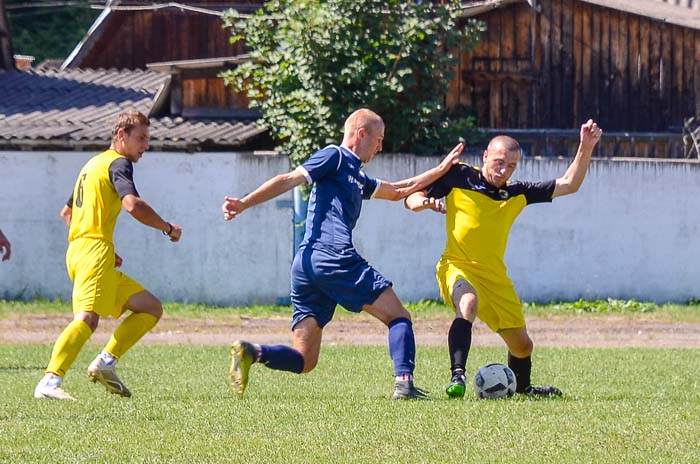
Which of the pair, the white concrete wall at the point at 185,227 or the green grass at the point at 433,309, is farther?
the white concrete wall at the point at 185,227

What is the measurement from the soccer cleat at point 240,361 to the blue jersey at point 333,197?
753mm

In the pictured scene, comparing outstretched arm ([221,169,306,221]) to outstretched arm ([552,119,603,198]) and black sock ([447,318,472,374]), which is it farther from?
outstretched arm ([552,119,603,198])

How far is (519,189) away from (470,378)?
2474 millimetres

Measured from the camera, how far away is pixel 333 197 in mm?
8078

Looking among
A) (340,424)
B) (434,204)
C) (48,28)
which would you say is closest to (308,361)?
(340,424)

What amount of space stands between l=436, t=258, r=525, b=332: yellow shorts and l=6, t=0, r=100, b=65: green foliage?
30.7 metres

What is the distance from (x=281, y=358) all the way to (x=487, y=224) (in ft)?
5.75

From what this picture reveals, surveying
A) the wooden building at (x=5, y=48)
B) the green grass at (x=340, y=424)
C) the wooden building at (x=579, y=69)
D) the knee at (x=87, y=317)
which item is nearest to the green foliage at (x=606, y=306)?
the wooden building at (x=579, y=69)

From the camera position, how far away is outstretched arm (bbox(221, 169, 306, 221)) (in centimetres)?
759

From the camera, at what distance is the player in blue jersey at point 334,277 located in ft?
26.0

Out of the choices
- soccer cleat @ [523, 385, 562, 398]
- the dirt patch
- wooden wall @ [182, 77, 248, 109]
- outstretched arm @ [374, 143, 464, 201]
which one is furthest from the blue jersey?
wooden wall @ [182, 77, 248, 109]

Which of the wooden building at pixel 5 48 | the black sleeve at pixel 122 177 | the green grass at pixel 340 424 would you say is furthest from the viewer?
the wooden building at pixel 5 48

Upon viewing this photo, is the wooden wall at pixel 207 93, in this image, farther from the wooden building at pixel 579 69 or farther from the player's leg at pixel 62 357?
the player's leg at pixel 62 357

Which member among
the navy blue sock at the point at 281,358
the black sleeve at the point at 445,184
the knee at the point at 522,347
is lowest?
the knee at the point at 522,347
